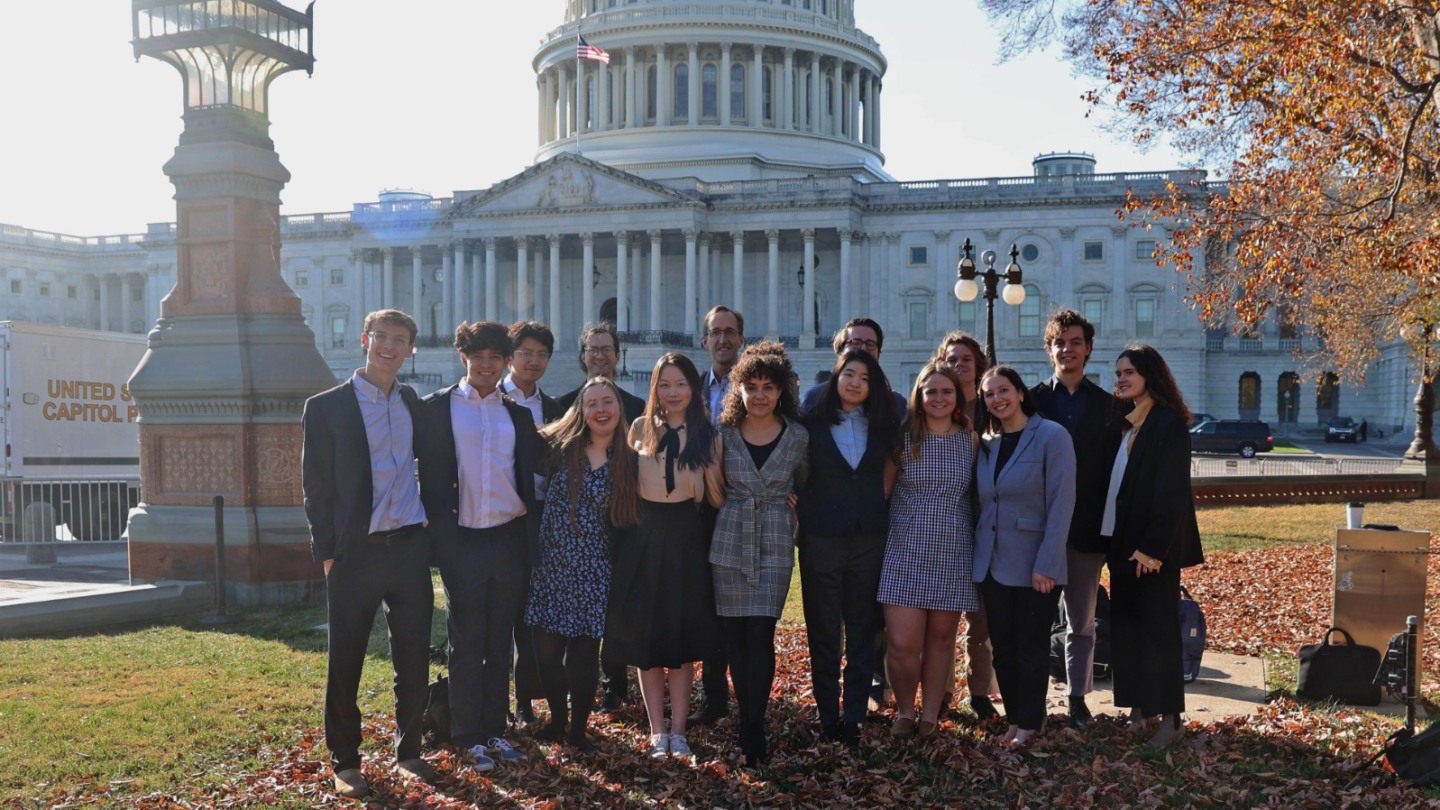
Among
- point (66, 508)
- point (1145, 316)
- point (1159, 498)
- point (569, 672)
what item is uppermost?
point (1145, 316)


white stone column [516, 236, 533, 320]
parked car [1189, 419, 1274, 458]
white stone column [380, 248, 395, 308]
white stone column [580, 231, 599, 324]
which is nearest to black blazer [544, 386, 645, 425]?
parked car [1189, 419, 1274, 458]

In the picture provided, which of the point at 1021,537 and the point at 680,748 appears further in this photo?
the point at 1021,537

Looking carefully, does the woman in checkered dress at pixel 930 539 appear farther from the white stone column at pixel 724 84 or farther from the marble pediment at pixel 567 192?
the white stone column at pixel 724 84

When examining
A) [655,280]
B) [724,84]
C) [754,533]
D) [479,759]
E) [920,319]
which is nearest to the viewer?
[479,759]

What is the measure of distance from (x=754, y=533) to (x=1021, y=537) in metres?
1.65

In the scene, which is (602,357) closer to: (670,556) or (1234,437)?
(670,556)

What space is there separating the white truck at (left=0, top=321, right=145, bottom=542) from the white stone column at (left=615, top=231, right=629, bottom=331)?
1926 inches

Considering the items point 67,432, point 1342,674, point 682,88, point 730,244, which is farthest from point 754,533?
point 682,88

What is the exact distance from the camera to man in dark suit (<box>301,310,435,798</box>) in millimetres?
6941

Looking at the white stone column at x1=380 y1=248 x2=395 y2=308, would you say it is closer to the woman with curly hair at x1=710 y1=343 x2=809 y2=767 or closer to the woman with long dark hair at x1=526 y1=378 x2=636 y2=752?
the woman with long dark hair at x1=526 y1=378 x2=636 y2=752

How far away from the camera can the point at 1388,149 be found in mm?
14086

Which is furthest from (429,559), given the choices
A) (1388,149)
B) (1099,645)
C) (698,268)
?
(698,268)

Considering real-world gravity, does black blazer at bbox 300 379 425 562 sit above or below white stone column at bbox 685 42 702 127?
below

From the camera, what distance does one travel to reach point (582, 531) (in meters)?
7.64
